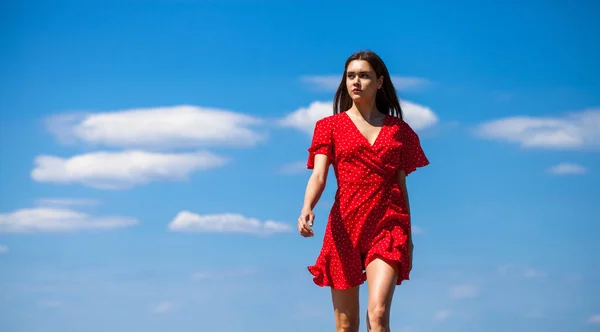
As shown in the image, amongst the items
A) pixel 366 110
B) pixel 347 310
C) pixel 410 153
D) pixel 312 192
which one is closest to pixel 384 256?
pixel 347 310

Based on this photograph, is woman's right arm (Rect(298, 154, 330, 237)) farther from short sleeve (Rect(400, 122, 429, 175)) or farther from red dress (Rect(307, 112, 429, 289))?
short sleeve (Rect(400, 122, 429, 175))

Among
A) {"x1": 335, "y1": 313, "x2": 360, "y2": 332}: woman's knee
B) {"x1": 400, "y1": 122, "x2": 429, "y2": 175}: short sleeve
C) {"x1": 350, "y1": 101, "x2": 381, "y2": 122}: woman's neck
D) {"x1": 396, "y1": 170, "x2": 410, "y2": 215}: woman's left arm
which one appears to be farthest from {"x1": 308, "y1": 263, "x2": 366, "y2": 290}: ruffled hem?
{"x1": 350, "y1": 101, "x2": 381, "y2": 122}: woman's neck

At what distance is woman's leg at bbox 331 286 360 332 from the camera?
8.59 m

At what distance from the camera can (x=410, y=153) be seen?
28.8ft

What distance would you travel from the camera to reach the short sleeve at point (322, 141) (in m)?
8.74

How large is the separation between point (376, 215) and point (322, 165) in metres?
0.59

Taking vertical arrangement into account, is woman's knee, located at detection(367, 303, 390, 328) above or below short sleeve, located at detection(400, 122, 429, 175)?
below

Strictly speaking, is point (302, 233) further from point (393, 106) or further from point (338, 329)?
point (393, 106)

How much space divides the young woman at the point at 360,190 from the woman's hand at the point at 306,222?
0.07 ft

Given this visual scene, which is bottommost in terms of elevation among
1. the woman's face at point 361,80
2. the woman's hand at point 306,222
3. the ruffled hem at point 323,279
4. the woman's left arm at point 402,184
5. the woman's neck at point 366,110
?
the ruffled hem at point 323,279

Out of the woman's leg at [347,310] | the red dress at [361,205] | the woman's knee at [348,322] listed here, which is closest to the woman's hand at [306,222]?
the red dress at [361,205]

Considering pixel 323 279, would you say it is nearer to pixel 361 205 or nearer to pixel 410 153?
pixel 361 205

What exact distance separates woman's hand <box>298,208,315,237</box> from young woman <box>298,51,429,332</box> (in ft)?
0.07

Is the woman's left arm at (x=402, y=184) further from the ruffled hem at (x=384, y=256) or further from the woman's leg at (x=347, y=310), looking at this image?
the woman's leg at (x=347, y=310)
